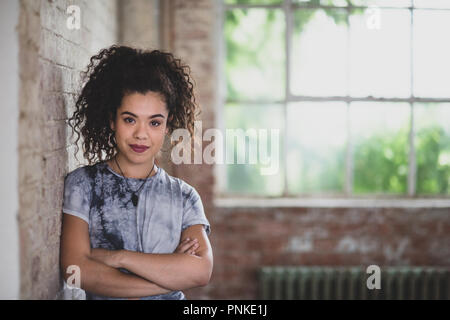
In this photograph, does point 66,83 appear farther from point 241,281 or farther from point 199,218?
point 241,281

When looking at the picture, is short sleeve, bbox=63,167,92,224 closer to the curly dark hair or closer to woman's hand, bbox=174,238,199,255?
the curly dark hair

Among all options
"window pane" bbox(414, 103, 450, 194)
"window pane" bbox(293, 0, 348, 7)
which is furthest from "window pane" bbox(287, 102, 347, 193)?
"window pane" bbox(293, 0, 348, 7)

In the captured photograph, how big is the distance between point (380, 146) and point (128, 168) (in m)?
2.12

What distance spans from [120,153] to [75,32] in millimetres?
610

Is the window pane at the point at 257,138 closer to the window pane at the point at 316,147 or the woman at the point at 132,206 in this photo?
the window pane at the point at 316,147

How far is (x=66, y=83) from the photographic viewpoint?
1843 mm

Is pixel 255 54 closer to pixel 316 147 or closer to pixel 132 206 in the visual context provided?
pixel 316 147

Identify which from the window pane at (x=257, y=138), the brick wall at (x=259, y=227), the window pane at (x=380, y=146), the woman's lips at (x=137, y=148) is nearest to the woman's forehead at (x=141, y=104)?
the woman's lips at (x=137, y=148)

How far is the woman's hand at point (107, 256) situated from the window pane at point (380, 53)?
7.20ft

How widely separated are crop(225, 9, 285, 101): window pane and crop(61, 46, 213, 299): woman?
1513 mm

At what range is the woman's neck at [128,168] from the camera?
5.74 ft

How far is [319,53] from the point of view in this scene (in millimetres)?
3266

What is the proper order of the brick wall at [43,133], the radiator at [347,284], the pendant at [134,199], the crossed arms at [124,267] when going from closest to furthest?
the brick wall at [43,133], the crossed arms at [124,267], the pendant at [134,199], the radiator at [347,284]

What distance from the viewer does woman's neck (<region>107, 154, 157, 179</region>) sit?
5.74 ft
